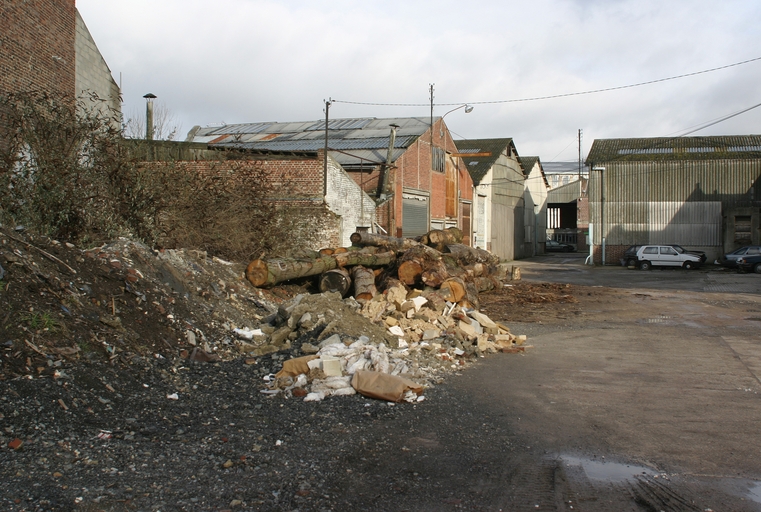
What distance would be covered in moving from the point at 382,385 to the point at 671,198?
1327 inches

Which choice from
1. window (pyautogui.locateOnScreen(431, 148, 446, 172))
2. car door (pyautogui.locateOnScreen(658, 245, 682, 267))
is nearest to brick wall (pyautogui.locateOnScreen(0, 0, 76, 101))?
window (pyautogui.locateOnScreen(431, 148, 446, 172))

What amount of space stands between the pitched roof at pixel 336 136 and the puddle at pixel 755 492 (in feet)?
69.9

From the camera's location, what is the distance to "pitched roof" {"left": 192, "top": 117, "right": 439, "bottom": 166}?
2656 centimetres

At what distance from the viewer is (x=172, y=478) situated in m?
4.14

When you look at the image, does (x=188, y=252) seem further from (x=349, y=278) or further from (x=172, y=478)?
(x=172, y=478)

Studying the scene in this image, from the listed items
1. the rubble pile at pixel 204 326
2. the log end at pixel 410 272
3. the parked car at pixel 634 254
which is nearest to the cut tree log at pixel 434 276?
the log end at pixel 410 272

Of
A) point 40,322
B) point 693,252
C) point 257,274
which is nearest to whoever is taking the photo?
point 40,322

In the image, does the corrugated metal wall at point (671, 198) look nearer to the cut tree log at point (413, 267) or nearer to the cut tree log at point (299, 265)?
the cut tree log at point (299, 265)

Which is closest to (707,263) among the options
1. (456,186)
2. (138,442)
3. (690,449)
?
(456,186)

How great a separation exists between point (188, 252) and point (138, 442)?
22.5 feet

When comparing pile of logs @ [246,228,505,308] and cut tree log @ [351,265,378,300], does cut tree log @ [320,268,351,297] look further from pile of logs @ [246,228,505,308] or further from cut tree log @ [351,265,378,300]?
cut tree log @ [351,265,378,300]

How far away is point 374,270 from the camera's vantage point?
15.1 meters

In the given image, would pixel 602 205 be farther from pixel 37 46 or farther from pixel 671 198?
pixel 37 46

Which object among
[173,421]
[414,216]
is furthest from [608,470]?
[414,216]
